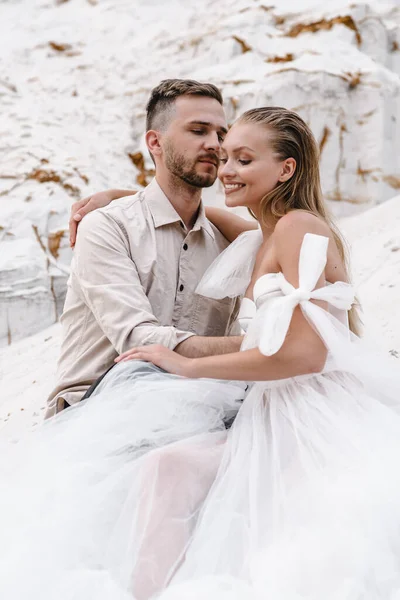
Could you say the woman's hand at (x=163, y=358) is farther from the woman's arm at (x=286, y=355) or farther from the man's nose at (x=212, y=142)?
the man's nose at (x=212, y=142)

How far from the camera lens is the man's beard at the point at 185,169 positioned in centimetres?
201

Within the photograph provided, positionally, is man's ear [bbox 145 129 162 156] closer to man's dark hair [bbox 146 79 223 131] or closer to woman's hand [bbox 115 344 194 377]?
man's dark hair [bbox 146 79 223 131]

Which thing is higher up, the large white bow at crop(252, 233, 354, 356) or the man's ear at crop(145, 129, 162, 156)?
the man's ear at crop(145, 129, 162, 156)

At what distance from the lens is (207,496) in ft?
4.20

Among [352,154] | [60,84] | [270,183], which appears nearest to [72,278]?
[270,183]

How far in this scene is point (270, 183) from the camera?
1636mm

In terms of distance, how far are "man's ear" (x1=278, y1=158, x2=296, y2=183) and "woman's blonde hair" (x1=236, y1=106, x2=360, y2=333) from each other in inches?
0.5

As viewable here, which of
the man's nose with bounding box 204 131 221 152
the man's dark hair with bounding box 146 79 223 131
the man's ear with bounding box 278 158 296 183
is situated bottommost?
the man's ear with bounding box 278 158 296 183

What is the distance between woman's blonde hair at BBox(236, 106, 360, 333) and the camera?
1.63 m

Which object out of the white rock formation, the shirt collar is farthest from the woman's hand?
the white rock formation

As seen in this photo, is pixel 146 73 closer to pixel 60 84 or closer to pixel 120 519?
pixel 60 84

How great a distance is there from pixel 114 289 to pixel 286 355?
572mm

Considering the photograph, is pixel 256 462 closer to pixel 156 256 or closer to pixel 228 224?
pixel 156 256

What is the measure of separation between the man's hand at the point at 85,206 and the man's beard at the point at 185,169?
279 millimetres
